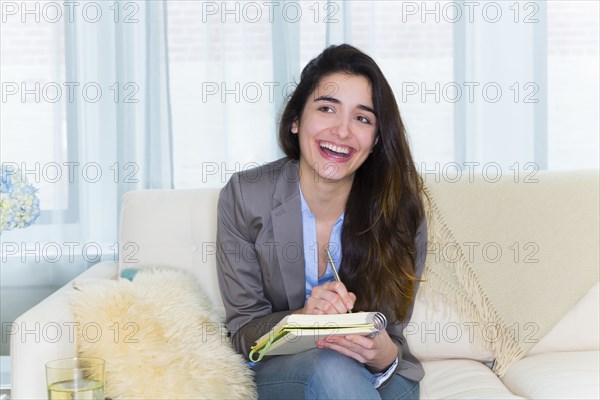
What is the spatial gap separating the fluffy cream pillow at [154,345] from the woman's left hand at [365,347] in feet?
0.69

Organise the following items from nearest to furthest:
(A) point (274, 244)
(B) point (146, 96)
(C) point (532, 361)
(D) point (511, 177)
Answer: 1. (A) point (274, 244)
2. (C) point (532, 361)
3. (D) point (511, 177)
4. (B) point (146, 96)

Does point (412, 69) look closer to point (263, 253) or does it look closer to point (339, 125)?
point (339, 125)

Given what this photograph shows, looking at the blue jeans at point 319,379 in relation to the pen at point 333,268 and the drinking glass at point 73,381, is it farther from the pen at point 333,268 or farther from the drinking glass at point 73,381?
the drinking glass at point 73,381

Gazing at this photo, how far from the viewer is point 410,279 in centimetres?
190

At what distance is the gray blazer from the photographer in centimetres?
189

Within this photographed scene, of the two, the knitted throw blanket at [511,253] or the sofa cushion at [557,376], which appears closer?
the sofa cushion at [557,376]

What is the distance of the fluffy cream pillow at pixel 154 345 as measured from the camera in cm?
162

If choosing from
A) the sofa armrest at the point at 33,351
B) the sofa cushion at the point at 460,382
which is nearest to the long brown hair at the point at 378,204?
the sofa cushion at the point at 460,382

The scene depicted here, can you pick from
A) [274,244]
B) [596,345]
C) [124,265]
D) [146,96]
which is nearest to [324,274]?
[274,244]

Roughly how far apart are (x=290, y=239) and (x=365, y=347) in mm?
349

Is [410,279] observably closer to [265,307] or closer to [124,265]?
[265,307]

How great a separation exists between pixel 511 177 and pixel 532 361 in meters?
0.52

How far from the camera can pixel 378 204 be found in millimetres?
1941

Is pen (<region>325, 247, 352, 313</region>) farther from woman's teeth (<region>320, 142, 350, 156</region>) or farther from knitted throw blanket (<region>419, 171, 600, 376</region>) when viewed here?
knitted throw blanket (<region>419, 171, 600, 376</region>)
